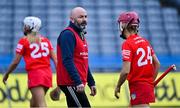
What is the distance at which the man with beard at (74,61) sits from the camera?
537 centimetres

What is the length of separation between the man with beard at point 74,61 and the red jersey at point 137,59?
19.8 inches

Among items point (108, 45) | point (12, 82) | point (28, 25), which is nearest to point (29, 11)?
point (108, 45)

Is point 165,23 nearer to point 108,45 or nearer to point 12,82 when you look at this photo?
point 108,45

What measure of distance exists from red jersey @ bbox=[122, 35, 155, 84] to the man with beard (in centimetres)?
50

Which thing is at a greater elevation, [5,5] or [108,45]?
[5,5]

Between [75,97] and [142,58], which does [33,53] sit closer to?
[75,97]

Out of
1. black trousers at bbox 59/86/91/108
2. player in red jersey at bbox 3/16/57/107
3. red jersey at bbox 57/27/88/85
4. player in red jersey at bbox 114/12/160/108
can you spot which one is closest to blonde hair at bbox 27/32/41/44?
player in red jersey at bbox 3/16/57/107

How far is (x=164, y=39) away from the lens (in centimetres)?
1493

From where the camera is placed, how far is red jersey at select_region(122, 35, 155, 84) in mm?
5277

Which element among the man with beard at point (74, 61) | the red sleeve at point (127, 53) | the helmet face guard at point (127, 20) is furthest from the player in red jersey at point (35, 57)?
the red sleeve at point (127, 53)

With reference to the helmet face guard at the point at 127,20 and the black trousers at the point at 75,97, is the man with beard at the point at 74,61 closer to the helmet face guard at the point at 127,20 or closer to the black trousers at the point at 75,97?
the black trousers at the point at 75,97

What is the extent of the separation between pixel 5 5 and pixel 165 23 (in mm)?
4611

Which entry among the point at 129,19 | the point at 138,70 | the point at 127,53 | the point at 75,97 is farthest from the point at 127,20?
the point at 75,97

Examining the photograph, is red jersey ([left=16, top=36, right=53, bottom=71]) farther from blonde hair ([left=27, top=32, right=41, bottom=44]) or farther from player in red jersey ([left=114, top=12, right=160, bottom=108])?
player in red jersey ([left=114, top=12, right=160, bottom=108])
